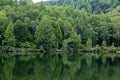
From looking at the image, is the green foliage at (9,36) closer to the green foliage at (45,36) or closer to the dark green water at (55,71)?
the green foliage at (45,36)

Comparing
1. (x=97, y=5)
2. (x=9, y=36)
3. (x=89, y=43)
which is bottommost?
(x=89, y=43)

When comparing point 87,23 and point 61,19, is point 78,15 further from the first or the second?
point 61,19

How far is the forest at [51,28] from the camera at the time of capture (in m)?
68.4

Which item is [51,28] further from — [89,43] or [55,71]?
[55,71]

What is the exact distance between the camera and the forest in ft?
224

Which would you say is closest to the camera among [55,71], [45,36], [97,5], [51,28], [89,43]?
[55,71]

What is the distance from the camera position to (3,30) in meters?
66.3

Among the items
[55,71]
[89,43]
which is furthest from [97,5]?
[55,71]

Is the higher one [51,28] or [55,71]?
[51,28]

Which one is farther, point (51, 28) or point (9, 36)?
point (51, 28)

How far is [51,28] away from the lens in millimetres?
72312

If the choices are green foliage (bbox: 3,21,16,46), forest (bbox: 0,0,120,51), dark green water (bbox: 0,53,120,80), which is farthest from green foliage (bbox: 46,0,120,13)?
dark green water (bbox: 0,53,120,80)

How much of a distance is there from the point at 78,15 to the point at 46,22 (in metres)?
24.8

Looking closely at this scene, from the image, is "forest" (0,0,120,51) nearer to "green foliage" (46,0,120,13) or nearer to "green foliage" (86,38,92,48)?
"green foliage" (86,38,92,48)
